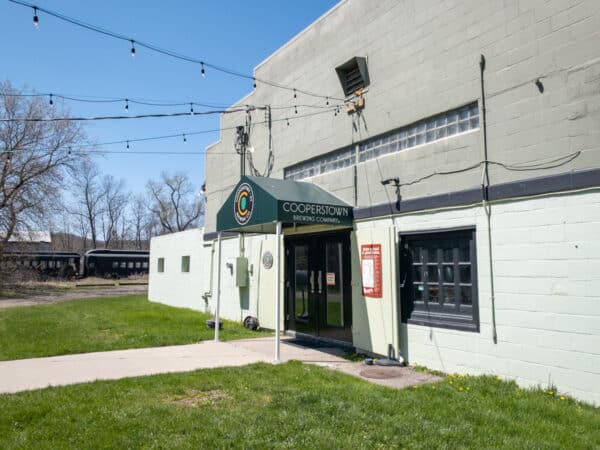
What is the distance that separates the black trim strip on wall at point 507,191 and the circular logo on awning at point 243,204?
2274 millimetres

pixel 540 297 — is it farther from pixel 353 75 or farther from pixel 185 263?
pixel 185 263

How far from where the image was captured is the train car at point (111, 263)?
38406 mm

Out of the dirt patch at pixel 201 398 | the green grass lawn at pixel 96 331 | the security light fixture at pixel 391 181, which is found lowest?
the dirt patch at pixel 201 398

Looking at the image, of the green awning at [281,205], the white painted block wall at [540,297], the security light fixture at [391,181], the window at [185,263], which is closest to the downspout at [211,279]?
the window at [185,263]

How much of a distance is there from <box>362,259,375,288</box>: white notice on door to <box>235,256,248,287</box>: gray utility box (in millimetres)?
5030

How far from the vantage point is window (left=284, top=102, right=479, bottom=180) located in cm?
684

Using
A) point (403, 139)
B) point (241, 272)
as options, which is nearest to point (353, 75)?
point (403, 139)

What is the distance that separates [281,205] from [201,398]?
11.2 feet

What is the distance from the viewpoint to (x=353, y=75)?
9.12 m

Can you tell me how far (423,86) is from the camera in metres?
7.41

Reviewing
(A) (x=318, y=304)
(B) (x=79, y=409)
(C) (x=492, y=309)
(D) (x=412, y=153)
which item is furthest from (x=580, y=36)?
(B) (x=79, y=409)

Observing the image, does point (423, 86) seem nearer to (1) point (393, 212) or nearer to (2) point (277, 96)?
(1) point (393, 212)

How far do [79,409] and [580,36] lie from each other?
23.6ft

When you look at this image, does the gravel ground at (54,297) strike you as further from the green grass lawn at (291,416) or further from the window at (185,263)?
the green grass lawn at (291,416)
